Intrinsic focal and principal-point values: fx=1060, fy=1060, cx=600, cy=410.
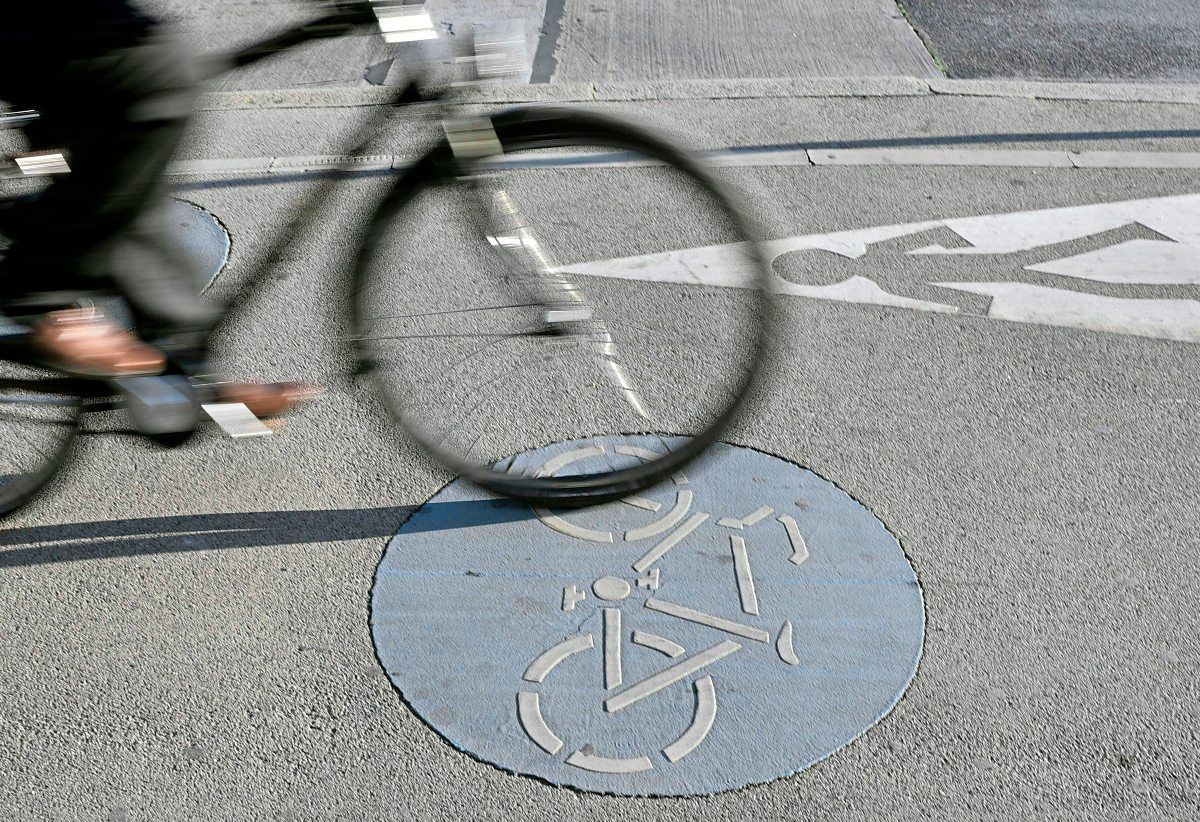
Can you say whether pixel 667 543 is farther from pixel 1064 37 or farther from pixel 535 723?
pixel 1064 37

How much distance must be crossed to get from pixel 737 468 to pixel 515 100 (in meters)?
2.90

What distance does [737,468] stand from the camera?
123 inches

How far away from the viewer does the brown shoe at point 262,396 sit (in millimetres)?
2654

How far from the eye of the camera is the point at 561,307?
275cm

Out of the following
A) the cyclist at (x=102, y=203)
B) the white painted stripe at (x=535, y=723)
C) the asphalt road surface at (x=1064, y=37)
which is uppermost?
the cyclist at (x=102, y=203)

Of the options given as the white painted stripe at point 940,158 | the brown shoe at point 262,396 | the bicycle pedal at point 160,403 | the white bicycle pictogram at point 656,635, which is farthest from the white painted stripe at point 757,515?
the white painted stripe at point 940,158

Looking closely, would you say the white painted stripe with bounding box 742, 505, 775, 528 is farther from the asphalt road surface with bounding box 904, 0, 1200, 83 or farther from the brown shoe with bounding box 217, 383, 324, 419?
the asphalt road surface with bounding box 904, 0, 1200, 83

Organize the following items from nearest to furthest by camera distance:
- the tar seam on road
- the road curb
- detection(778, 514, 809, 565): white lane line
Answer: detection(778, 514, 809, 565): white lane line, the road curb, the tar seam on road

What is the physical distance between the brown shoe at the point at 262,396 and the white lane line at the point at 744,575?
123 cm

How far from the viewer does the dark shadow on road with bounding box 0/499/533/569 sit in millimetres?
2871

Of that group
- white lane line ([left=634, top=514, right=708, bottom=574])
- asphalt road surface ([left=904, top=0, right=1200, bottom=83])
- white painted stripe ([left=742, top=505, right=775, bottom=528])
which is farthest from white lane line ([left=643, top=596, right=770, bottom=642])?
asphalt road surface ([left=904, top=0, right=1200, bottom=83])

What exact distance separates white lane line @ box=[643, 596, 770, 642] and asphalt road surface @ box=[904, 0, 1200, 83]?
425cm

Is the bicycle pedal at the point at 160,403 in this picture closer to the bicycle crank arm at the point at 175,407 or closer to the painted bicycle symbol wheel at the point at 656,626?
the bicycle crank arm at the point at 175,407

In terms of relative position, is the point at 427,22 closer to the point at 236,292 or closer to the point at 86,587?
the point at 236,292
